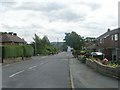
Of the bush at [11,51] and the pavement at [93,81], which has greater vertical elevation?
the bush at [11,51]

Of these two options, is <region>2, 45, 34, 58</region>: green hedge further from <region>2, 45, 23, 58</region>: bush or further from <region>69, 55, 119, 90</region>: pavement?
<region>69, 55, 119, 90</region>: pavement

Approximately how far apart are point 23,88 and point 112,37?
4248cm

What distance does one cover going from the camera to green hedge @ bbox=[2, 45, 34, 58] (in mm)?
47000

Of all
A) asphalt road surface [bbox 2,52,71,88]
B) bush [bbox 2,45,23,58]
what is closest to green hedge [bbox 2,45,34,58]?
bush [bbox 2,45,23,58]

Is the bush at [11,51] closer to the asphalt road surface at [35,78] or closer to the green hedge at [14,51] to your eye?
the green hedge at [14,51]

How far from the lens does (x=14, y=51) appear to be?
52219mm

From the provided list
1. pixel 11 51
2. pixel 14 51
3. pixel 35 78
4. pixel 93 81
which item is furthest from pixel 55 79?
pixel 14 51

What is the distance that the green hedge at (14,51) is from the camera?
1850 inches

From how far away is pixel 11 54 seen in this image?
49.7m

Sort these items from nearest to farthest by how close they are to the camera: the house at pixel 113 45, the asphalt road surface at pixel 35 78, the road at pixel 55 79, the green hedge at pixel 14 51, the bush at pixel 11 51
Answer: the road at pixel 55 79 < the asphalt road surface at pixel 35 78 < the bush at pixel 11 51 < the green hedge at pixel 14 51 < the house at pixel 113 45

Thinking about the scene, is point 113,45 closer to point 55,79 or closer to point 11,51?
point 11,51

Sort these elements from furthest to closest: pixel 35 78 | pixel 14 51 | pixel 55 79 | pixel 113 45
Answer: pixel 113 45, pixel 14 51, pixel 35 78, pixel 55 79

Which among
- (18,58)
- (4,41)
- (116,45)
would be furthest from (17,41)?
(116,45)

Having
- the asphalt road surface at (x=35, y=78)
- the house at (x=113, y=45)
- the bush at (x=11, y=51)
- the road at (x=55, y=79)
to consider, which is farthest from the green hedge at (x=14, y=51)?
the road at (x=55, y=79)
